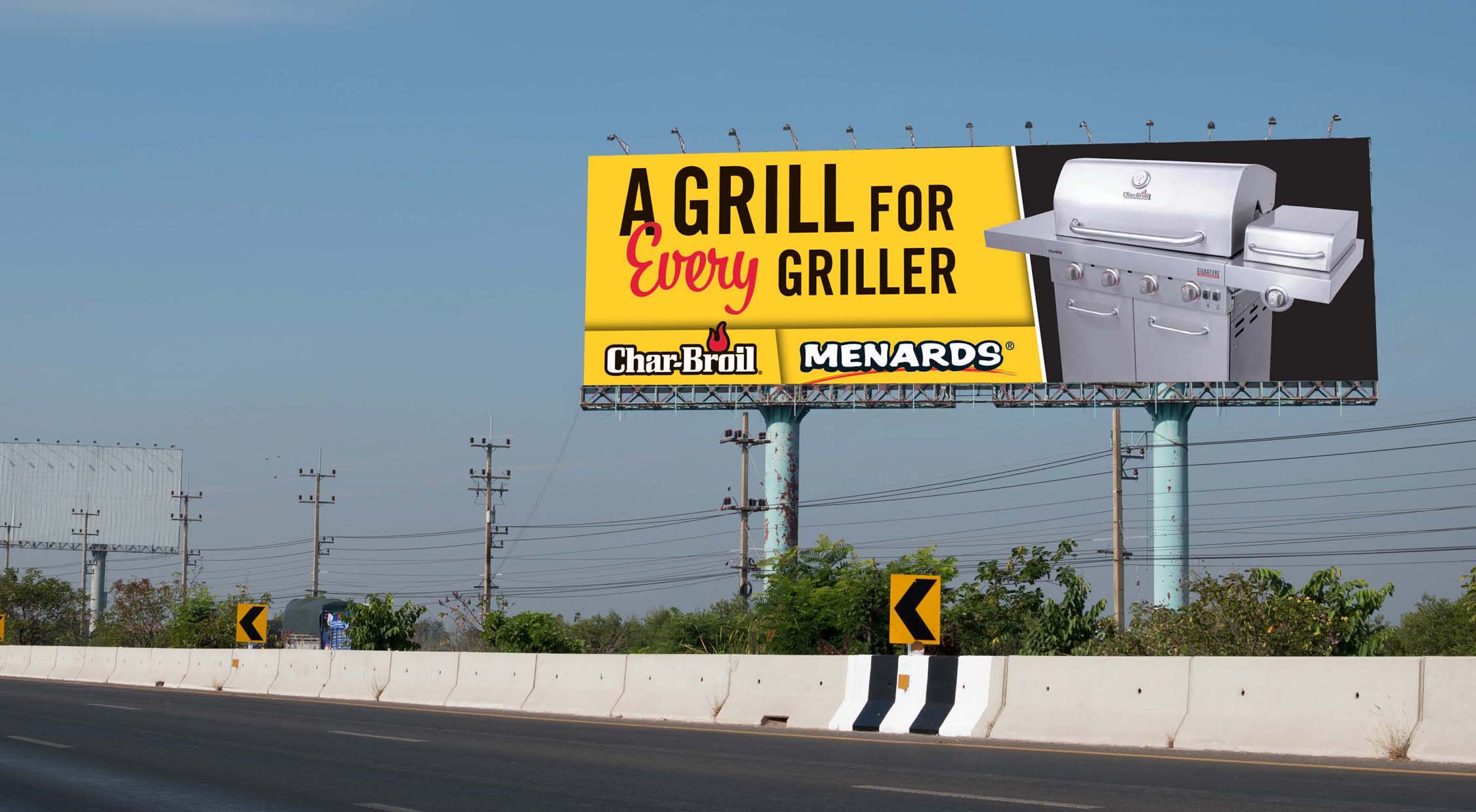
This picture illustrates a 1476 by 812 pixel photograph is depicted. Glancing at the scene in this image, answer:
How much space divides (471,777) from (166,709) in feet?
44.5

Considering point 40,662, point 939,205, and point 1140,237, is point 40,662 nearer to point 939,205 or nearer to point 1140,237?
point 939,205

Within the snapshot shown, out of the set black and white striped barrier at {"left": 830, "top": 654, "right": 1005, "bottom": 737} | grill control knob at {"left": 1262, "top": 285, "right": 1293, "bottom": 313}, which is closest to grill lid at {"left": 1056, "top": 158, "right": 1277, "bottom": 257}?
grill control knob at {"left": 1262, "top": 285, "right": 1293, "bottom": 313}

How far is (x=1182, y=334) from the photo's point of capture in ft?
144

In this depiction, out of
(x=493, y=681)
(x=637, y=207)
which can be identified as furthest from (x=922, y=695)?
(x=637, y=207)

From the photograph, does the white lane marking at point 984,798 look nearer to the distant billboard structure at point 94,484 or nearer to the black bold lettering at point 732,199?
the black bold lettering at point 732,199

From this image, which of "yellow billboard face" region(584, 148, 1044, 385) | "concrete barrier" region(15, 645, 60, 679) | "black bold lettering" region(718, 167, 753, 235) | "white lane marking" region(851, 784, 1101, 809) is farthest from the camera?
"black bold lettering" region(718, 167, 753, 235)

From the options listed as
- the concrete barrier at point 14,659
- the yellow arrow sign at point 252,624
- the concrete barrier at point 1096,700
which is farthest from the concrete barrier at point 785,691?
the concrete barrier at point 14,659

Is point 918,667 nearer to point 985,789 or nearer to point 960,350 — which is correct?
point 985,789

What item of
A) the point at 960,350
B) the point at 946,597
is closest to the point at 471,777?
the point at 946,597

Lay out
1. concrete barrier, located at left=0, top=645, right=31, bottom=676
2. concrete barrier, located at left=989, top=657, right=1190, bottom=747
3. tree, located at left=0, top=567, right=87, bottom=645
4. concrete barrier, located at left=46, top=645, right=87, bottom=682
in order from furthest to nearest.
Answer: tree, located at left=0, top=567, right=87, bottom=645
concrete barrier, located at left=0, top=645, right=31, bottom=676
concrete barrier, located at left=46, top=645, right=87, bottom=682
concrete barrier, located at left=989, top=657, right=1190, bottom=747

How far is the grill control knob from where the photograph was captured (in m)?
42.8

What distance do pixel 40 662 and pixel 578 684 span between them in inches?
1205

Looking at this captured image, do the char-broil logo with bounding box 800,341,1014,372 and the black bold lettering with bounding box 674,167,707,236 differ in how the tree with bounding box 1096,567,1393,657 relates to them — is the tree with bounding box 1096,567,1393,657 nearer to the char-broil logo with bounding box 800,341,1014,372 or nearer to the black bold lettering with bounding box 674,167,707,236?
the char-broil logo with bounding box 800,341,1014,372

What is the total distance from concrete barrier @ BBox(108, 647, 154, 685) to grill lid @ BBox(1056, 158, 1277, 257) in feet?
87.2
